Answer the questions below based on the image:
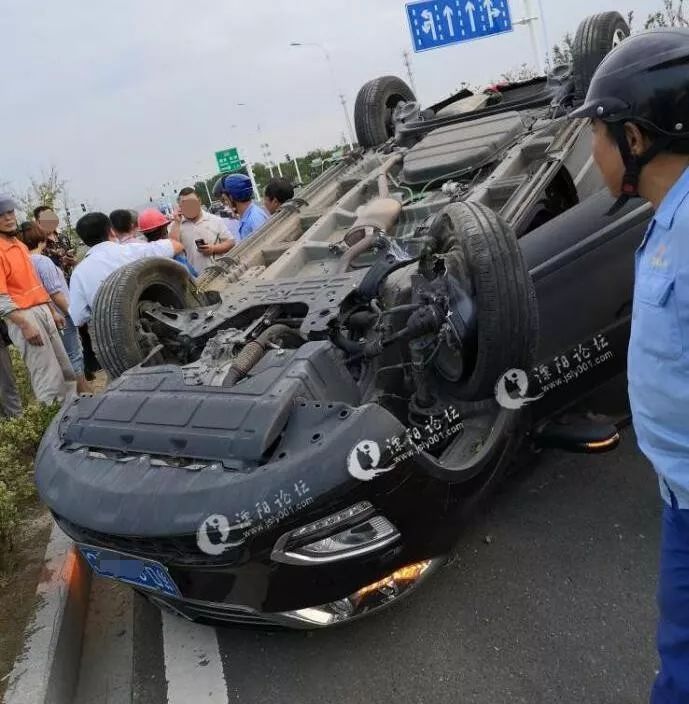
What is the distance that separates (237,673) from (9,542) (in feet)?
5.47

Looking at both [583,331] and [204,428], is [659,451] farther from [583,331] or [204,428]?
[583,331]

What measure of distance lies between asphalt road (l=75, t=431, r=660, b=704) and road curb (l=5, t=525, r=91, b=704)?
0.60ft

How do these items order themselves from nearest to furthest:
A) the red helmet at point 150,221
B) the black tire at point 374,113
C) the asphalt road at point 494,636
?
the asphalt road at point 494,636, the red helmet at point 150,221, the black tire at point 374,113

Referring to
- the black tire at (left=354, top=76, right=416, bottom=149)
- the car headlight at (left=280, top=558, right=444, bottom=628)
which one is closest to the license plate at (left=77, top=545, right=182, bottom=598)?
the car headlight at (left=280, top=558, right=444, bottom=628)

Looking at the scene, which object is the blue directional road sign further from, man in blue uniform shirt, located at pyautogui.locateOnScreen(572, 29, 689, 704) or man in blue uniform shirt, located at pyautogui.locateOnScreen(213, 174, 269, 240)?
man in blue uniform shirt, located at pyautogui.locateOnScreen(572, 29, 689, 704)

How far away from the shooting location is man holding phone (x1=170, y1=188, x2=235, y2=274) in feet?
19.2

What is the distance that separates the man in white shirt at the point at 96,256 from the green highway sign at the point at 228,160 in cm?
2457

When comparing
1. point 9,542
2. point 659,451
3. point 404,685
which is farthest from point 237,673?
point 659,451

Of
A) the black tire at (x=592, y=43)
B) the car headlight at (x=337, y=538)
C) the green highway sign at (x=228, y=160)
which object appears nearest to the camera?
the car headlight at (x=337, y=538)

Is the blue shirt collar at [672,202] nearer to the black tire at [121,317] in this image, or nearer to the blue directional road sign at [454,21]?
the black tire at [121,317]

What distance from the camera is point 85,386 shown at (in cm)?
624

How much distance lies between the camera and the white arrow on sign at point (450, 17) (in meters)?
12.7

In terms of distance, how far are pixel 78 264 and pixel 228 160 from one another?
24.8 meters

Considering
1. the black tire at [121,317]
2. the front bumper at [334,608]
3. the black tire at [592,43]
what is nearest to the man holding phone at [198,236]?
the black tire at [121,317]
